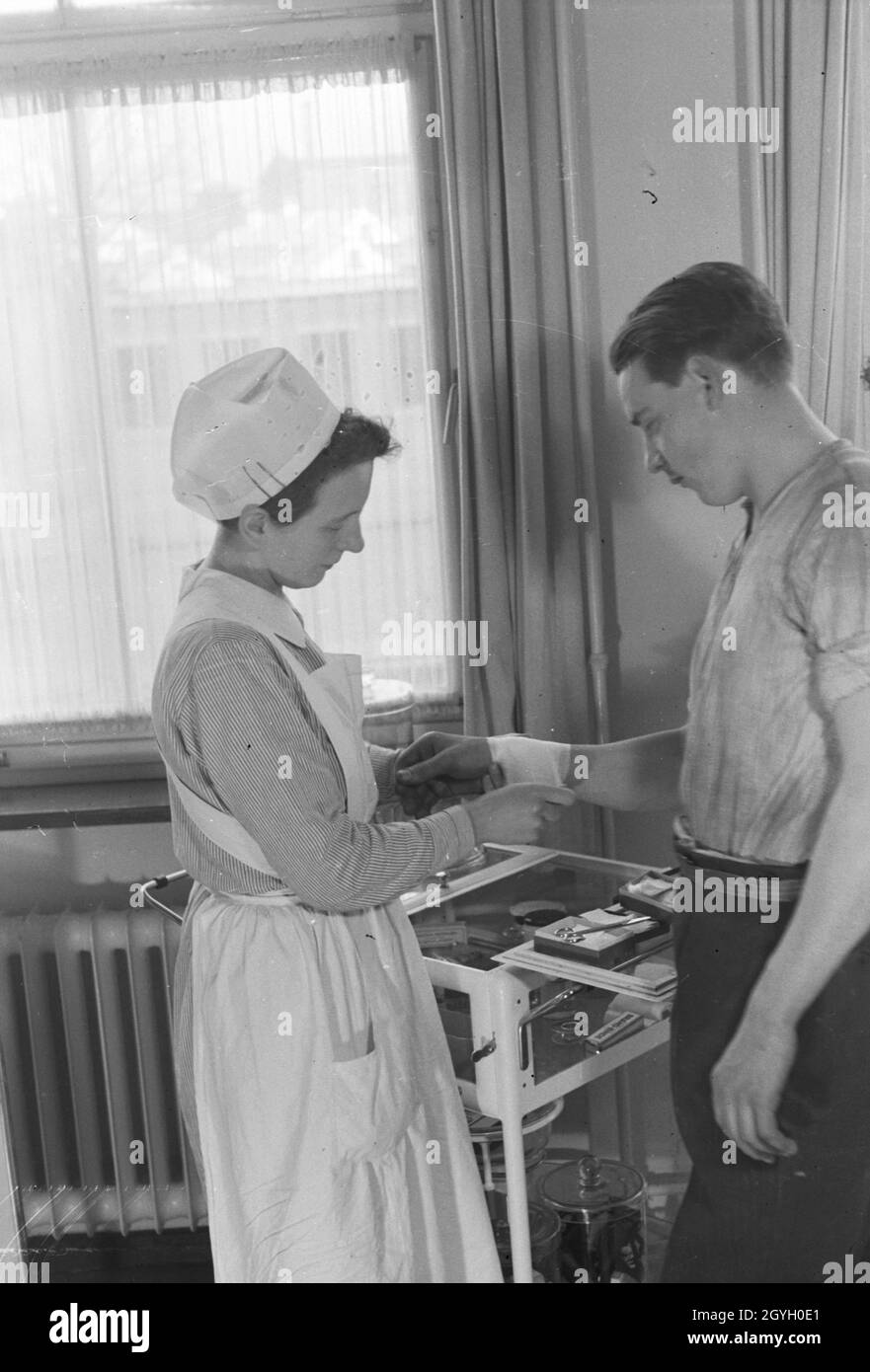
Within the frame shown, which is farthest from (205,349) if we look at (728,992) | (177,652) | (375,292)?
(728,992)

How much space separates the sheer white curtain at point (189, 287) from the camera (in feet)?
3.89

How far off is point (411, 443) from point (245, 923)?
0.51 m

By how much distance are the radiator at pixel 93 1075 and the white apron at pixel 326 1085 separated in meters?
0.15

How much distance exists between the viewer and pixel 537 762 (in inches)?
49.8

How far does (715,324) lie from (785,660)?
12.8 inches

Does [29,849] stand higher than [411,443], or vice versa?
[411,443]

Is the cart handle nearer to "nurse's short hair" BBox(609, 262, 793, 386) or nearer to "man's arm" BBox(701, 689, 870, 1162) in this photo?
"man's arm" BBox(701, 689, 870, 1162)

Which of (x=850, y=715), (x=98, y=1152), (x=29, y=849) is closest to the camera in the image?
(x=850, y=715)

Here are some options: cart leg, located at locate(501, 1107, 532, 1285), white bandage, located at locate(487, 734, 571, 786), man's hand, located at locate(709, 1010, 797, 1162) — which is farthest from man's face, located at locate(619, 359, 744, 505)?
cart leg, located at locate(501, 1107, 532, 1285)

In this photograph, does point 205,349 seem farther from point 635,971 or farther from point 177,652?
point 635,971

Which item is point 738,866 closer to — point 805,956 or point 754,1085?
point 805,956

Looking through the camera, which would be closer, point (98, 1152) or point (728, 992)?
point (728, 992)

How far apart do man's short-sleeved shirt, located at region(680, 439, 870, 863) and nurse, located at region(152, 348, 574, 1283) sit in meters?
0.18

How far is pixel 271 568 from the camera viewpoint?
1205 millimetres
